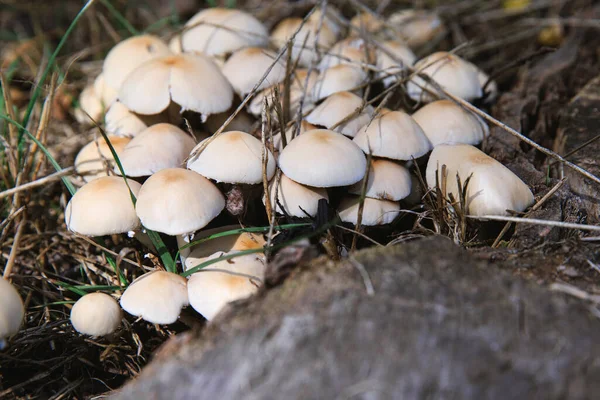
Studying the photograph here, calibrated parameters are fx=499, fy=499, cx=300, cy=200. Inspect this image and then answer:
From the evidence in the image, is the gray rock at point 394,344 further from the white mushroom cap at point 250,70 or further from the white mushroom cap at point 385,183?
the white mushroom cap at point 250,70

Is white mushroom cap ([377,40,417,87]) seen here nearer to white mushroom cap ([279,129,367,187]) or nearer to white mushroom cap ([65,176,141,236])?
white mushroom cap ([279,129,367,187])

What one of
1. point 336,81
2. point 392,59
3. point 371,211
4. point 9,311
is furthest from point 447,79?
point 9,311

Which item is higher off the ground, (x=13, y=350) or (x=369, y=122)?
(x=369, y=122)

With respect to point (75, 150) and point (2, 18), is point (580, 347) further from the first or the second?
point (2, 18)

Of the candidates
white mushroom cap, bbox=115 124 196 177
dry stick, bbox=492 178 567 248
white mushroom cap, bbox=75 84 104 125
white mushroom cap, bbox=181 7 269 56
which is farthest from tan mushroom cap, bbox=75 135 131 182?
dry stick, bbox=492 178 567 248

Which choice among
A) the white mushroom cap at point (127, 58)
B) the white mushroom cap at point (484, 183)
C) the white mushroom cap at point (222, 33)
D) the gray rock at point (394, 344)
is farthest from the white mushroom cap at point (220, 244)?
the white mushroom cap at point (222, 33)

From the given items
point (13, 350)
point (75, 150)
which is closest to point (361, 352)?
point (13, 350)
